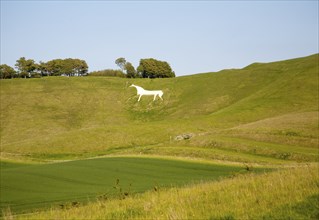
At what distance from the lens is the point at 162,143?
59.9 m

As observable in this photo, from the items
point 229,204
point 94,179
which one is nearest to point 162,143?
point 94,179

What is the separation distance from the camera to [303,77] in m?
98.4

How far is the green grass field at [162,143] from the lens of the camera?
504 inches

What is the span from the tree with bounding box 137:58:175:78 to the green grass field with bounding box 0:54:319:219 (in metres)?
27.0

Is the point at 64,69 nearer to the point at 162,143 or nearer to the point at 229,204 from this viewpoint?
the point at 162,143

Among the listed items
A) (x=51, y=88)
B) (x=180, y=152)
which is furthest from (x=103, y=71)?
(x=180, y=152)

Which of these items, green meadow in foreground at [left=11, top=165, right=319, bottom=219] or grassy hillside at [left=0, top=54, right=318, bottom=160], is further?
grassy hillside at [left=0, top=54, right=318, bottom=160]

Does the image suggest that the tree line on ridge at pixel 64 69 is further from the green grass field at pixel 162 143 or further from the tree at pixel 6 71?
the green grass field at pixel 162 143

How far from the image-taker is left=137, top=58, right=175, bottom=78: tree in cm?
16350

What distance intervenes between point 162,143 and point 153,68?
105806 mm

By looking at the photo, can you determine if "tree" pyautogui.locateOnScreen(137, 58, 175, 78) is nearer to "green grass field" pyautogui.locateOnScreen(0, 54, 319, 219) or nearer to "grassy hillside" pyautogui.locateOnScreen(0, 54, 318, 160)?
"grassy hillside" pyautogui.locateOnScreen(0, 54, 318, 160)

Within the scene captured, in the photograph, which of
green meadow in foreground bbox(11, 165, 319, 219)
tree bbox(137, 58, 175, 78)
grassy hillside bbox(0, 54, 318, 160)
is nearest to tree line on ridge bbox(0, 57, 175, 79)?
tree bbox(137, 58, 175, 78)

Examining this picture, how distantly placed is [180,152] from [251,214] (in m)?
36.2

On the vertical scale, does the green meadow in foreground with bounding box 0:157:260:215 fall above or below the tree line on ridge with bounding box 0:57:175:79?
below
